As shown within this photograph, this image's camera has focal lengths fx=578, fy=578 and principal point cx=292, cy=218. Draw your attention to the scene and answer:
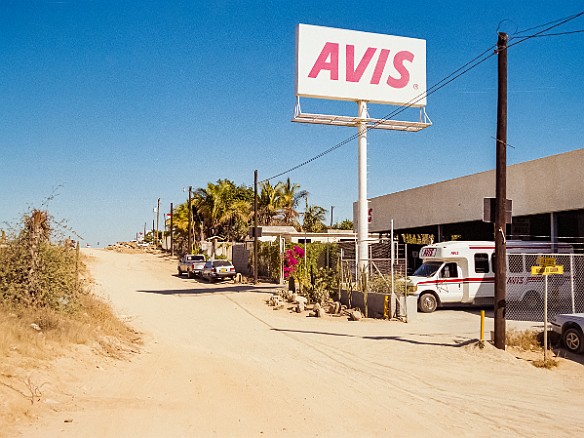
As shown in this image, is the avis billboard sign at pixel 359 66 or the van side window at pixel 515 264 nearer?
the van side window at pixel 515 264

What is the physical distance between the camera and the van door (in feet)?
69.7

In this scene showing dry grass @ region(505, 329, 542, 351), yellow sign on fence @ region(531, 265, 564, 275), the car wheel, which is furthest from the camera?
dry grass @ region(505, 329, 542, 351)

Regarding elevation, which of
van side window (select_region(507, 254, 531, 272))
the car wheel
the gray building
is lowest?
the car wheel

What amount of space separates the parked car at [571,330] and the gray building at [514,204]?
8.58 meters

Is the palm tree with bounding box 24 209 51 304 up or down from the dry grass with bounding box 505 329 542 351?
up

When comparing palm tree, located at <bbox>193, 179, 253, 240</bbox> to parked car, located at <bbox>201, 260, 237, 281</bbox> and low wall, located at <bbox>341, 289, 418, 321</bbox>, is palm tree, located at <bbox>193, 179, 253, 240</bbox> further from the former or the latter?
low wall, located at <bbox>341, 289, 418, 321</bbox>

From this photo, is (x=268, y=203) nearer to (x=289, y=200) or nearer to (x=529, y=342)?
(x=289, y=200)

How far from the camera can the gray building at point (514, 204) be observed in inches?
858

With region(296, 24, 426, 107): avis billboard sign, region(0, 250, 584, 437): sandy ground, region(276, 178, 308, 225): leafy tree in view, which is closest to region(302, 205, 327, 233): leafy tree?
region(276, 178, 308, 225): leafy tree

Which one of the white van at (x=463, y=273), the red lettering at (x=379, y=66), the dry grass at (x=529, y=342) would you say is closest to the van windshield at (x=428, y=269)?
the white van at (x=463, y=273)

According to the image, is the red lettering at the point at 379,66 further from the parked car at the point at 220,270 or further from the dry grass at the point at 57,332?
the dry grass at the point at 57,332

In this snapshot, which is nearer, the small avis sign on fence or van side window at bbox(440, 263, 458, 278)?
the small avis sign on fence

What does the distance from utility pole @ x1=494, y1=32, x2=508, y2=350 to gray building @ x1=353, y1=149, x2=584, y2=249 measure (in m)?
8.91

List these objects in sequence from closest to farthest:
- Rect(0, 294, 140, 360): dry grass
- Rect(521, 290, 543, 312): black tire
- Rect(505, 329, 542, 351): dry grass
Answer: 1. Rect(0, 294, 140, 360): dry grass
2. Rect(505, 329, 542, 351): dry grass
3. Rect(521, 290, 543, 312): black tire
